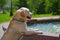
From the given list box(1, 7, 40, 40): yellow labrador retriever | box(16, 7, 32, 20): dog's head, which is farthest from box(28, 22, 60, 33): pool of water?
box(16, 7, 32, 20): dog's head

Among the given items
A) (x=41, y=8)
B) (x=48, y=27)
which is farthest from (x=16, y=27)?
(x=41, y=8)

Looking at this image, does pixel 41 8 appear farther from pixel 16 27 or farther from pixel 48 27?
pixel 16 27

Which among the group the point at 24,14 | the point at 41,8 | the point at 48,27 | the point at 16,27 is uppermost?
the point at 24,14

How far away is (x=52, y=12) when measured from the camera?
22.0 meters

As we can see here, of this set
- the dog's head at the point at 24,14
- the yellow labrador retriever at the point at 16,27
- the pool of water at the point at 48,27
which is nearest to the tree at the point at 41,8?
the pool of water at the point at 48,27

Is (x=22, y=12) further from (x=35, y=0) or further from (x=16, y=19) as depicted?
(x=35, y=0)

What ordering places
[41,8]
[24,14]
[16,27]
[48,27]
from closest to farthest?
[24,14] → [16,27] → [48,27] → [41,8]

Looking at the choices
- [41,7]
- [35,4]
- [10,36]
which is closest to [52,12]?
[35,4]

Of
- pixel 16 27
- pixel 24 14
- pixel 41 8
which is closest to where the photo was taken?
pixel 24 14

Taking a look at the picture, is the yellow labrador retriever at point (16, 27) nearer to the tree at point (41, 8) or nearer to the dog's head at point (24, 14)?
the dog's head at point (24, 14)

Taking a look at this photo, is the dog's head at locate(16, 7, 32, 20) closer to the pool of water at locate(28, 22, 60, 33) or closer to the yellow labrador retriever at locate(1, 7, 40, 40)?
the yellow labrador retriever at locate(1, 7, 40, 40)

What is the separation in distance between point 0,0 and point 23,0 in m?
3.87

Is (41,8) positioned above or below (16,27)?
below

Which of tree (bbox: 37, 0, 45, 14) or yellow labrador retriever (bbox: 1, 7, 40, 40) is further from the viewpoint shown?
tree (bbox: 37, 0, 45, 14)
